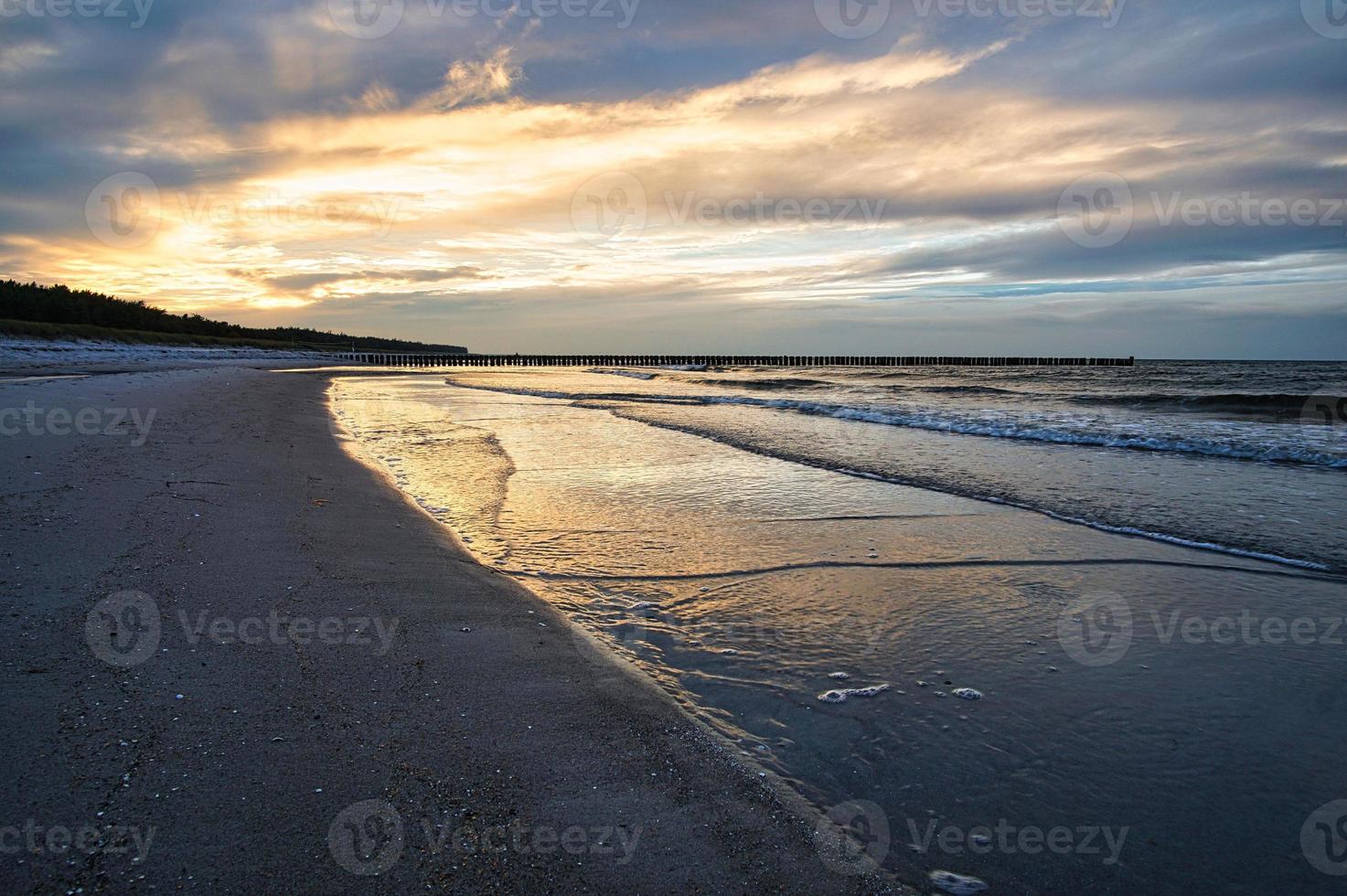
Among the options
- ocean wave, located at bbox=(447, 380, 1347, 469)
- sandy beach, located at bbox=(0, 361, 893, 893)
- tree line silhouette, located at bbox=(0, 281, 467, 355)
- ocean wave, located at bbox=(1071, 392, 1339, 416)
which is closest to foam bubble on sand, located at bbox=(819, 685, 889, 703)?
sandy beach, located at bbox=(0, 361, 893, 893)

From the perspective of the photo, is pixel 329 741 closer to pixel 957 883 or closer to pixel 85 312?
pixel 957 883

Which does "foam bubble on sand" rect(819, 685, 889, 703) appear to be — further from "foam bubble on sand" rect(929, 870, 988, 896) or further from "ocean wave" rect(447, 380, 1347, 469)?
"ocean wave" rect(447, 380, 1347, 469)

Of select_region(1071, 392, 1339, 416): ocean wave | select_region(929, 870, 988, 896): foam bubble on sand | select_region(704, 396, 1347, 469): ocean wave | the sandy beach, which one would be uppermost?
select_region(1071, 392, 1339, 416): ocean wave

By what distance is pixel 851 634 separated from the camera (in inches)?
169

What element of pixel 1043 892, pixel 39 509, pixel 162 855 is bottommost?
pixel 1043 892

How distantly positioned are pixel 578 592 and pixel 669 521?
7.54 feet

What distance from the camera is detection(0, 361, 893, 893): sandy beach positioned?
211cm

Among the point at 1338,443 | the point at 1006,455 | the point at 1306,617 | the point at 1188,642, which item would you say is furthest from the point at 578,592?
the point at 1338,443

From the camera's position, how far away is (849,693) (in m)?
Result: 3.54

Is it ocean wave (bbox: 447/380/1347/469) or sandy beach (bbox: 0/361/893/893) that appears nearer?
sandy beach (bbox: 0/361/893/893)

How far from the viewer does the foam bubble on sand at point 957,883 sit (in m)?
2.24

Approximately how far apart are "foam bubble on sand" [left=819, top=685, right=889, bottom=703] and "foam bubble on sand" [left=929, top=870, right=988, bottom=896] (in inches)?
45.7

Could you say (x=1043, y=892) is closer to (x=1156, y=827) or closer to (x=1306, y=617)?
(x=1156, y=827)

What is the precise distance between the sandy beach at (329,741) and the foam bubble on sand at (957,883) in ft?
0.60
